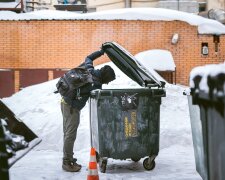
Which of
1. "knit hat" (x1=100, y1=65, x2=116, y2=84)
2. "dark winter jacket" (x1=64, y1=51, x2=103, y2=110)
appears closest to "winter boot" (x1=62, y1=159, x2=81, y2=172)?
"dark winter jacket" (x1=64, y1=51, x2=103, y2=110)

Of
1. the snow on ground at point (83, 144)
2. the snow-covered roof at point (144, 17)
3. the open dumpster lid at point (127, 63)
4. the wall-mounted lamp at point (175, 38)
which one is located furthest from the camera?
the snow-covered roof at point (144, 17)

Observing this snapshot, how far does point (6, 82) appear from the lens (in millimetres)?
15656

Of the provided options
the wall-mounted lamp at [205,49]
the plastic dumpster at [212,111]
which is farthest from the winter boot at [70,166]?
the wall-mounted lamp at [205,49]

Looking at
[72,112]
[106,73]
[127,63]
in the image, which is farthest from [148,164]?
[127,63]

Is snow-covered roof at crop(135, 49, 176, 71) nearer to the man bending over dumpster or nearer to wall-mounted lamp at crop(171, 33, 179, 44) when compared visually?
wall-mounted lamp at crop(171, 33, 179, 44)

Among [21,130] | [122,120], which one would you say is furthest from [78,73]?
[21,130]

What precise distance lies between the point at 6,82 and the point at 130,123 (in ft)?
31.8

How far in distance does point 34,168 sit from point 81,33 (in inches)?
364

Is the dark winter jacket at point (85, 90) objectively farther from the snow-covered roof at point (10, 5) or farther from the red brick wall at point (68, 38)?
the snow-covered roof at point (10, 5)

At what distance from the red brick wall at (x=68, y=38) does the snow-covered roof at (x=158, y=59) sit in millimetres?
544

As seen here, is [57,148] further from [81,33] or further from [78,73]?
[81,33]

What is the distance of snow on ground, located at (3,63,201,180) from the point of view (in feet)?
21.9

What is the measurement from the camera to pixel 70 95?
6.79 m

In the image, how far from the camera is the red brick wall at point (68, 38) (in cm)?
1584
